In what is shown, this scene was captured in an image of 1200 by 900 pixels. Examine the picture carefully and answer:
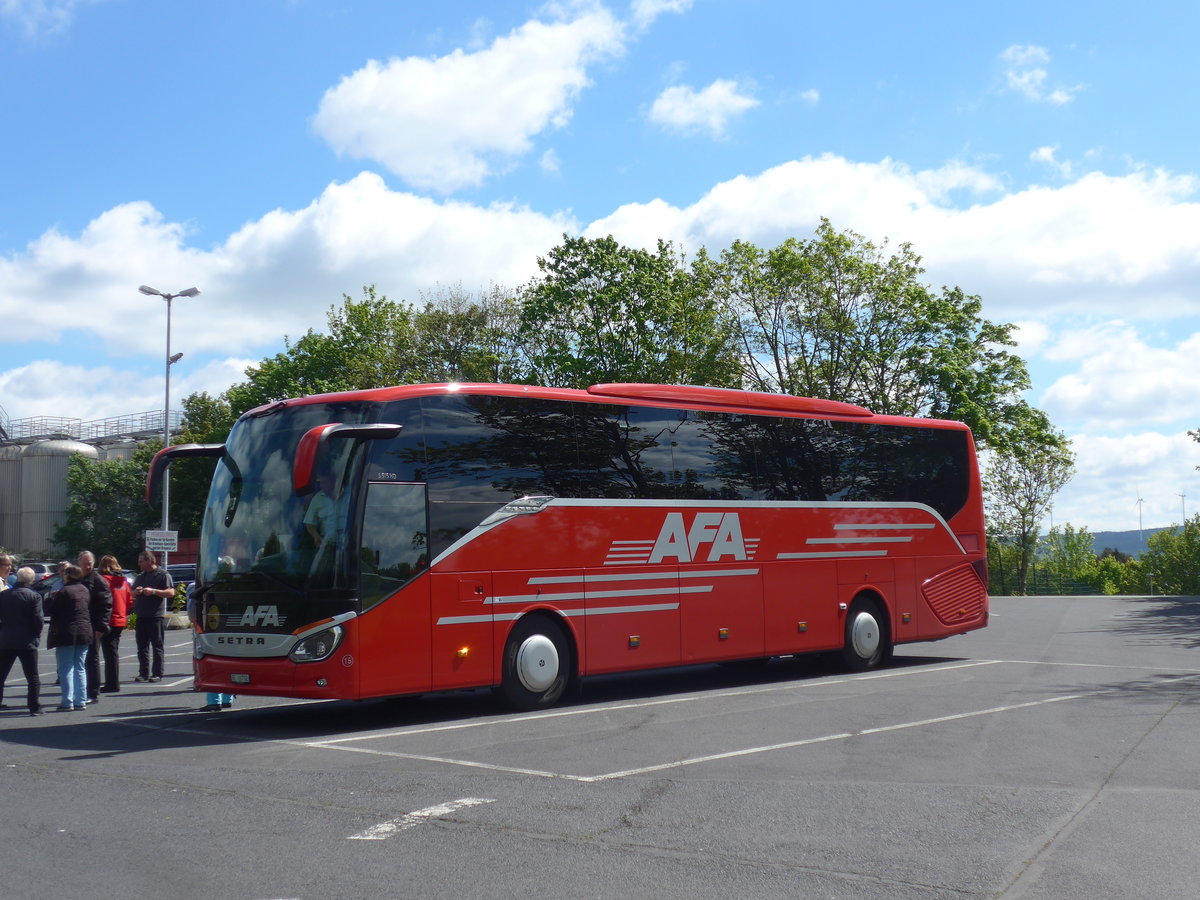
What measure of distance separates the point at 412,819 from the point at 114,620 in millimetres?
9686

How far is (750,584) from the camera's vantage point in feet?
50.3

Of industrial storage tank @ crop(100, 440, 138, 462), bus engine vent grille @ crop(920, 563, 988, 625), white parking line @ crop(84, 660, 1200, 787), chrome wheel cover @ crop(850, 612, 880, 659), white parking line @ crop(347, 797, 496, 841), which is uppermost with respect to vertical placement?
industrial storage tank @ crop(100, 440, 138, 462)

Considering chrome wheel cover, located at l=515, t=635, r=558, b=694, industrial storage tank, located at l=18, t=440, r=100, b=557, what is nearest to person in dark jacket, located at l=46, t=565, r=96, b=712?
chrome wheel cover, located at l=515, t=635, r=558, b=694

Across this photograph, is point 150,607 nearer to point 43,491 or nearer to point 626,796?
point 626,796

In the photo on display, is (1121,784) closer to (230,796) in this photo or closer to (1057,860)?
(1057,860)

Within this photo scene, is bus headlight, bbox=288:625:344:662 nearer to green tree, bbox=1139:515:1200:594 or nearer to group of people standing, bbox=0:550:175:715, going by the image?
group of people standing, bbox=0:550:175:715

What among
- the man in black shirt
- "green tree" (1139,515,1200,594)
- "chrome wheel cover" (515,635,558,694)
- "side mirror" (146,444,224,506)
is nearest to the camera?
"side mirror" (146,444,224,506)

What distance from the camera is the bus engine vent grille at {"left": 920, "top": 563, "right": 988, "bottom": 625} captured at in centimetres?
1841

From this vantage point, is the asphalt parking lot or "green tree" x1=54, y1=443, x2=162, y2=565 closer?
the asphalt parking lot

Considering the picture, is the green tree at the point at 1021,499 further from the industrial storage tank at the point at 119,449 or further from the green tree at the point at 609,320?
the industrial storage tank at the point at 119,449

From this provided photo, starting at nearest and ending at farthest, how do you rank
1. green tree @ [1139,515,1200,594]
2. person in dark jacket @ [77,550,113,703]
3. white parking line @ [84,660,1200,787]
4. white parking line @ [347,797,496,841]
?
1. white parking line @ [347,797,496,841]
2. white parking line @ [84,660,1200,787]
3. person in dark jacket @ [77,550,113,703]
4. green tree @ [1139,515,1200,594]

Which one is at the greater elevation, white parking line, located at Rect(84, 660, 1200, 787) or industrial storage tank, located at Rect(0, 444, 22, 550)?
industrial storage tank, located at Rect(0, 444, 22, 550)

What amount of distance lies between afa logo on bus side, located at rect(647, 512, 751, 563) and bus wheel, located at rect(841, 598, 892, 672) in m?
2.69

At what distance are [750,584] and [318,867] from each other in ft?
32.0
